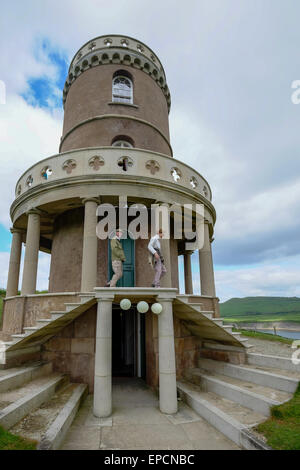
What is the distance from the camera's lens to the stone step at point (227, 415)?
206 inches

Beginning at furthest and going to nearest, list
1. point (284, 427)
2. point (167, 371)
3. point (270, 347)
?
1. point (270, 347)
2. point (167, 371)
3. point (284, 427)

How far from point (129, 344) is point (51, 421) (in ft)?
30.1

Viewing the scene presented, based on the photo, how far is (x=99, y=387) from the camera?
Result: 23.4 feet

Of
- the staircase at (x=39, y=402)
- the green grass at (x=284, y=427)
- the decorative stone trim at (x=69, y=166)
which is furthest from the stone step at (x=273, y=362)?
the decorative stone trim at (x=69, y=166)

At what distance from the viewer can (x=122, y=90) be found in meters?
15.3

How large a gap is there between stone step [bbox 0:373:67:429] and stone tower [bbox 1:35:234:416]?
1276 mm

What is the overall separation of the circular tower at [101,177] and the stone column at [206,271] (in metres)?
0.04

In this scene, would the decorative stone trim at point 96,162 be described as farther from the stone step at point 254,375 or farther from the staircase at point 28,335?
the stone step at point 254,375

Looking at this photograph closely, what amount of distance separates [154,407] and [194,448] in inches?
105

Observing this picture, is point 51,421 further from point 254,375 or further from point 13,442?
point 254,375

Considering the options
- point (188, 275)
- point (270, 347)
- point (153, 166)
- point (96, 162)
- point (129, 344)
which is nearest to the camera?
point (96, 162)

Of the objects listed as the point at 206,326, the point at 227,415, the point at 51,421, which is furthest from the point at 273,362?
the point at 51,421
